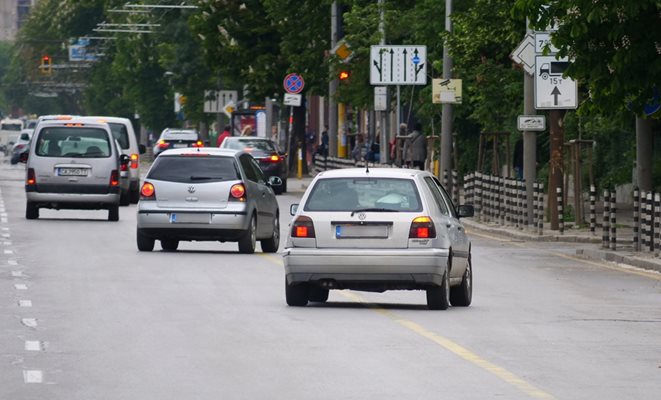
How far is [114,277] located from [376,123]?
58027 mm

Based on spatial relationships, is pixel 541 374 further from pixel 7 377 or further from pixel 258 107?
pixel 258 107

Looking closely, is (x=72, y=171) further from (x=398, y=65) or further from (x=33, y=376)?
(x=33, y=376)

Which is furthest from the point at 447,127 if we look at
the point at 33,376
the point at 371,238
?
the point at 33,376

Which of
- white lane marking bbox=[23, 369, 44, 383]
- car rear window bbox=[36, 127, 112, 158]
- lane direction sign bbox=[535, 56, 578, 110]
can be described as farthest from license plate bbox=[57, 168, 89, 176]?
white lane marking bbox=[23, 369, 44, 383]

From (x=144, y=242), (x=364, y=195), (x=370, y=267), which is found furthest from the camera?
(x=144, y=242)

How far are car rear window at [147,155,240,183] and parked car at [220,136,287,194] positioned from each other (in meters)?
24.7

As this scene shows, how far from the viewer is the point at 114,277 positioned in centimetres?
2327

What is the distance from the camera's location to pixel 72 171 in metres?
37.8

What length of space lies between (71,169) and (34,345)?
22.9 meters

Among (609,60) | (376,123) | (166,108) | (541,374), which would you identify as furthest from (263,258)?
(166,108)

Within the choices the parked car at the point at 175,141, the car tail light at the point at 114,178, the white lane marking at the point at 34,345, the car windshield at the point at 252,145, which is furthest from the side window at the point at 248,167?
the parked car at the point at 175,141

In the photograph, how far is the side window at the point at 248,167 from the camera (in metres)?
29.1

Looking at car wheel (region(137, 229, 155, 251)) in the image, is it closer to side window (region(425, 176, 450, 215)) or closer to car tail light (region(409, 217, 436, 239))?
side window (region(425, 176, 450, 215))

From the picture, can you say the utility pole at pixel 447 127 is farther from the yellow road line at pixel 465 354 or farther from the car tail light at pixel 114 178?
the yellow road line at pixel 465 354
